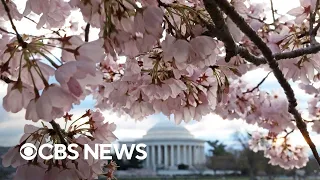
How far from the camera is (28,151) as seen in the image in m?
0.50

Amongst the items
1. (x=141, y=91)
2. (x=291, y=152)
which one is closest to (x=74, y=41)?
(x=141, y=91)

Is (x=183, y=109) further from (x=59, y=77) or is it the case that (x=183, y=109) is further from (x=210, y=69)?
(x=59, y=77)

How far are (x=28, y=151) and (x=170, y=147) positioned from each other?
20.3 meters

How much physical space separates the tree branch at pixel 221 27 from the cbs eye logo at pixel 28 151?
0.23 m

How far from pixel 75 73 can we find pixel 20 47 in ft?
0.24

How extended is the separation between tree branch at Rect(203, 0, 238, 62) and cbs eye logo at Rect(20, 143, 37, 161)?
23 cm

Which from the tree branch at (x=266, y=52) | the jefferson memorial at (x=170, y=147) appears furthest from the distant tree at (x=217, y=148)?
the tree branch at (x=266, y=52)

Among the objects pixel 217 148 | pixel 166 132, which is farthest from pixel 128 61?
pixel 217 148

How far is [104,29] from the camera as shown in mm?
438

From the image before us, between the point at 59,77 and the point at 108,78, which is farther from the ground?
the point at 108,78

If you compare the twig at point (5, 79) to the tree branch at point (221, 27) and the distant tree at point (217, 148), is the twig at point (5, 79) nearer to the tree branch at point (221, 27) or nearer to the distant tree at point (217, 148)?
the tree branch at point (221, 27)

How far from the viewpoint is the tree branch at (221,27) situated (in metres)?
0.48

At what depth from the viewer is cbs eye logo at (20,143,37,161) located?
49 centimetres

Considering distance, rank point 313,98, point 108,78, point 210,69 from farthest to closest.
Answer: point 313,98, point 108,78, point 210,69
